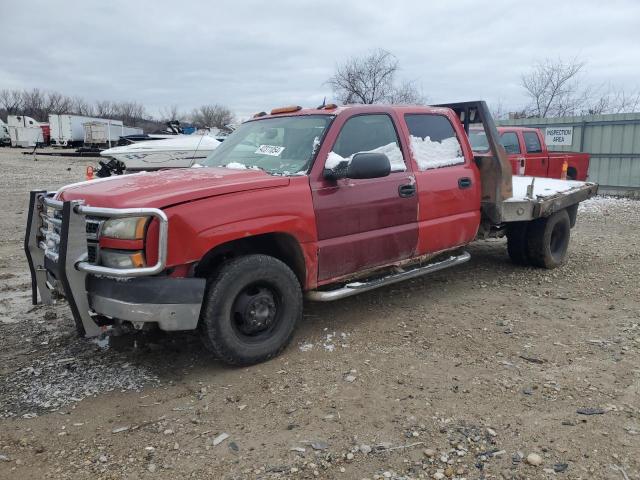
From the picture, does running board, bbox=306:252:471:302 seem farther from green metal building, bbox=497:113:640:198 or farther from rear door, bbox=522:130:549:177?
green metal building, bbox=497:113:640:198

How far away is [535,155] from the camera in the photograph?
11484 mm

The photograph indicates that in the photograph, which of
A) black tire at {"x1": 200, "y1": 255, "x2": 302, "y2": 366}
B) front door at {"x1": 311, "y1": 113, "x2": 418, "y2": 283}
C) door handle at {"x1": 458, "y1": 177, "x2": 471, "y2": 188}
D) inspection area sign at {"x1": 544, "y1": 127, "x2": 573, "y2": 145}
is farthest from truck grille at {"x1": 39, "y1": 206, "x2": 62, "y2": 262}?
inspection area sign at {"x1": 544, "y1": 127, "x2": 573, "y2": 145}

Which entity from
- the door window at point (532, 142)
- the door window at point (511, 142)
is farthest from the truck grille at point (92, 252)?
the door window at point (532, 142)

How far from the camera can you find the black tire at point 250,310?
3.59 meters

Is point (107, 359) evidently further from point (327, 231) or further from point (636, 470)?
point (636, 470)

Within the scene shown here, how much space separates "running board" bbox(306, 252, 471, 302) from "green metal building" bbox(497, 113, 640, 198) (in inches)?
494

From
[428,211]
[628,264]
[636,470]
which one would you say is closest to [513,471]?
[636,470]

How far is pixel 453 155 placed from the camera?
211 inches

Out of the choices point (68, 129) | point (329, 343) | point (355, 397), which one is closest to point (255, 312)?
point (329, 343)

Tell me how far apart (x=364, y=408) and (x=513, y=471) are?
930 millimetres

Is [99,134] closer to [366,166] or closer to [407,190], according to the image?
[407,190]

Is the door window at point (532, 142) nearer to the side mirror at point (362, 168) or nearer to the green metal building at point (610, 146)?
the green metal building at point (610, 146)

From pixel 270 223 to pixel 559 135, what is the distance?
51.3ft

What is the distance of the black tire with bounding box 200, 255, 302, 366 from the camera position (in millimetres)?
3590
